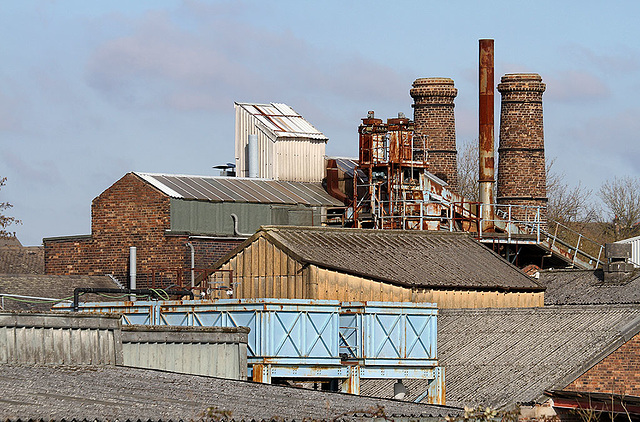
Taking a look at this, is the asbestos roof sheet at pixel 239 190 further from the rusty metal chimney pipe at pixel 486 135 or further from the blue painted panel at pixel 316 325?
the blue painted panel at pixel 316 325

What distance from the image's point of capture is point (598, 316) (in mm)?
27281

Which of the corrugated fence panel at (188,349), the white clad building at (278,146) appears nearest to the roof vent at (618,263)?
the white clad building at (278,146)

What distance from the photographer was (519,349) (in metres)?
26.6

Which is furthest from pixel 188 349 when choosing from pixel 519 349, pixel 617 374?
pixel 617 374

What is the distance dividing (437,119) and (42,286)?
21783mm

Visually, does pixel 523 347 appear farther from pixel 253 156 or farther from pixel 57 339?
pixel 253 156

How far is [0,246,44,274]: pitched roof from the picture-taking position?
171ft

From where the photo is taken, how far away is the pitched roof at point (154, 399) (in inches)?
524

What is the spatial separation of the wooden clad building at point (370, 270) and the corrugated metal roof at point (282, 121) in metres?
9.09

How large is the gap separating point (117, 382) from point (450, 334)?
14.4 metres

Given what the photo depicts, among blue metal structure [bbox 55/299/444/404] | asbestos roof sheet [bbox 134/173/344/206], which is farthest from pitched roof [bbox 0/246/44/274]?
blue metal structure [bbox 55/299/444/404]

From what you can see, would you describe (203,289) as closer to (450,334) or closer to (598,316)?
(450,334)

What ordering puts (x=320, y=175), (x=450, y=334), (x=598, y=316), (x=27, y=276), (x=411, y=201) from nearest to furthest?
1. (x=598, y=316)
2. (x=450, y=334)
3. (x=27, y=276)
4. (x=411, y=201)
5. (x=320, y=175)

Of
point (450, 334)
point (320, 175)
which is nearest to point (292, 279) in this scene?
point (450, 334)
